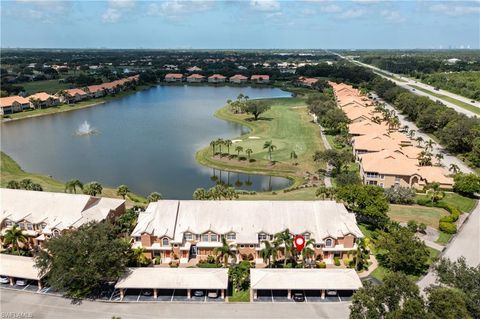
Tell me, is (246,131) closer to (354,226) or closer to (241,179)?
(241,179)

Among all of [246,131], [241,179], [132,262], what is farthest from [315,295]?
[246,131]

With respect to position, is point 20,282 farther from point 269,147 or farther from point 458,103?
point 458,103

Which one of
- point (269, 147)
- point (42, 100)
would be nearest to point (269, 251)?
point (269, 147)

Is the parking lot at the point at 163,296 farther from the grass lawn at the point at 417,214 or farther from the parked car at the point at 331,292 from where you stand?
the grass lawn at the point at 417,214

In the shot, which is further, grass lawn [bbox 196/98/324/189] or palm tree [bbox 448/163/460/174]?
grass lawn [bbox 196/98/324/189]

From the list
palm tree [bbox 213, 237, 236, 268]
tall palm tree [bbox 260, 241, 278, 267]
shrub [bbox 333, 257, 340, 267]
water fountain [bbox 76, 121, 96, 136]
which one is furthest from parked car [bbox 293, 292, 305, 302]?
water fountain [bbox 76, 121, 96, 136]

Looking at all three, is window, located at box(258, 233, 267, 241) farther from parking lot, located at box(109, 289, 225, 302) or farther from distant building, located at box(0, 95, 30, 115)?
distant building, located at box(0, 95, 30, 115)
